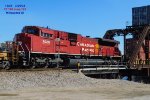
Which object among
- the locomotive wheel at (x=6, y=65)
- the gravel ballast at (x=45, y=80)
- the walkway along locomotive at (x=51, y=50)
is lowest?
A: the gravel ballast at (x=45, y=80)

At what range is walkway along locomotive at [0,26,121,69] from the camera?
32.5m

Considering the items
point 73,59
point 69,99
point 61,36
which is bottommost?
point 69,99

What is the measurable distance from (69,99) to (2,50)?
43.6 ft

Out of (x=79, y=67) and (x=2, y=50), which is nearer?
(x=2, y=50)

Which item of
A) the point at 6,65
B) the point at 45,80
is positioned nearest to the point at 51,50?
the point at 6,65

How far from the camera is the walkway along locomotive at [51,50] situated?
32.5 metres

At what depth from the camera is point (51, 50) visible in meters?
36.2

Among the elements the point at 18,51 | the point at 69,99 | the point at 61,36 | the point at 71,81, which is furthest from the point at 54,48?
the point at 69,99

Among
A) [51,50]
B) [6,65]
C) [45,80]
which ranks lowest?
[45,80]

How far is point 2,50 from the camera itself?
1257 inches

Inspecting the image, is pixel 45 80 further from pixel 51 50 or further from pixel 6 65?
pixel 51 50

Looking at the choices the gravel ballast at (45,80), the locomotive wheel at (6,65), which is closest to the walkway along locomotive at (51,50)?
the locomotive wheel at (6,65)

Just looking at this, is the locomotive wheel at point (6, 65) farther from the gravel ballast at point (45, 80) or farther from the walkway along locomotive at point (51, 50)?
the gravel ballast at point (45, 80)

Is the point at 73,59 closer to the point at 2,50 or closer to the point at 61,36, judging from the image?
the point at 61,36
